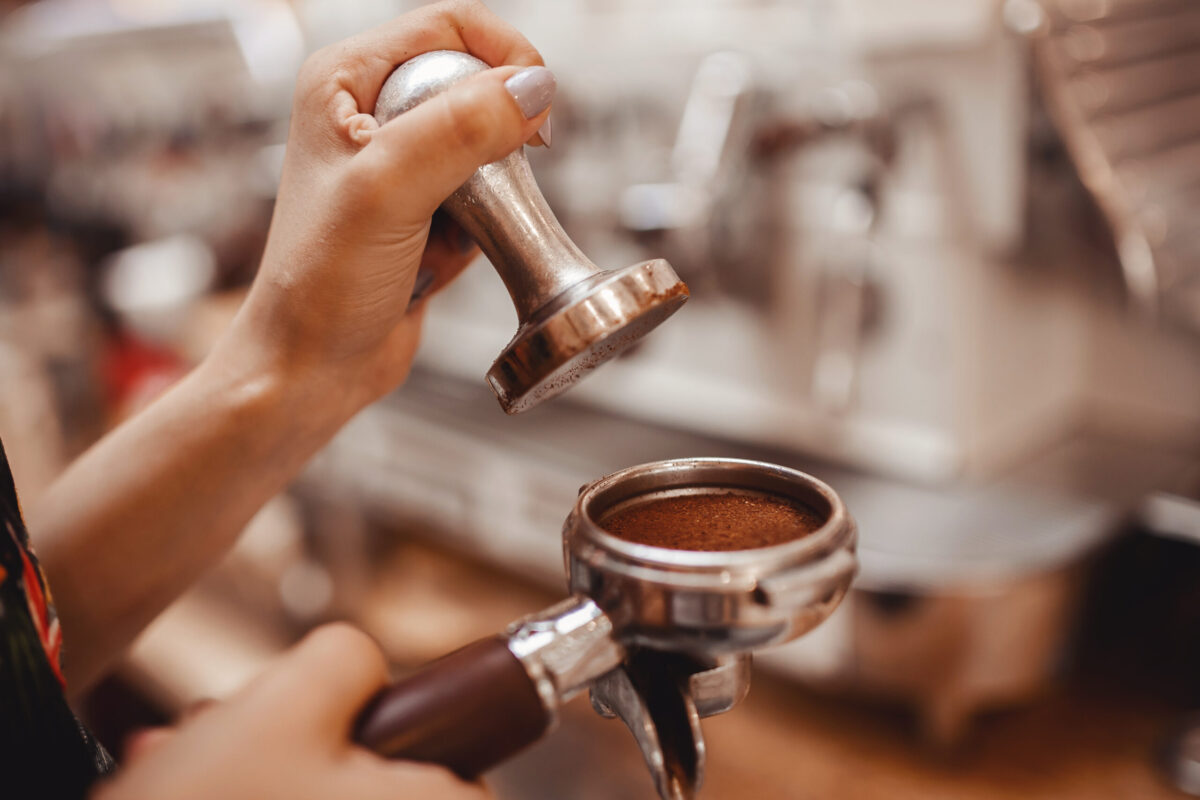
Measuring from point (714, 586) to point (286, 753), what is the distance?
0.60 feet

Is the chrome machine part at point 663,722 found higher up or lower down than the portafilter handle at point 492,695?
lower down

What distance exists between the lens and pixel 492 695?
0.40m

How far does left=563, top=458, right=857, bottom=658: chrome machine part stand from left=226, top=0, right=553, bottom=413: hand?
0.19 meters

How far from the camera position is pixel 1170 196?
1.43m

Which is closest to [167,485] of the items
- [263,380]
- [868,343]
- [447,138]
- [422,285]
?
[263,380]

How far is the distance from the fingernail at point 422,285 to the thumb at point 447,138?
168 millimetres

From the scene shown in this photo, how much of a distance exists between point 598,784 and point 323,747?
125 centimetres

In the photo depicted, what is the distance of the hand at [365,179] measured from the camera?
46 centimetres

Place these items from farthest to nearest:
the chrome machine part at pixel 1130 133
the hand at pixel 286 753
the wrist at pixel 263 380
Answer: the chrome machine part at pixel 1130 133 → the wrist at pixel 263 380 → the hand at pixel 286 753

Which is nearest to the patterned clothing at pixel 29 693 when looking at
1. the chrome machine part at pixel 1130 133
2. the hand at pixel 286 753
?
the hand at pixel 286 753

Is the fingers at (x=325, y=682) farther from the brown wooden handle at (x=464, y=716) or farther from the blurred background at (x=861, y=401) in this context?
the blurred background at (x=861, y=401)

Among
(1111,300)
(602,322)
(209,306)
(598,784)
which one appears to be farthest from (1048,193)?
(209,306)

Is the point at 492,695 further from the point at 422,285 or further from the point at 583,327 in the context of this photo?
the point at 422,285

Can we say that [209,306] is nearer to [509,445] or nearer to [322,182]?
[509,445]
